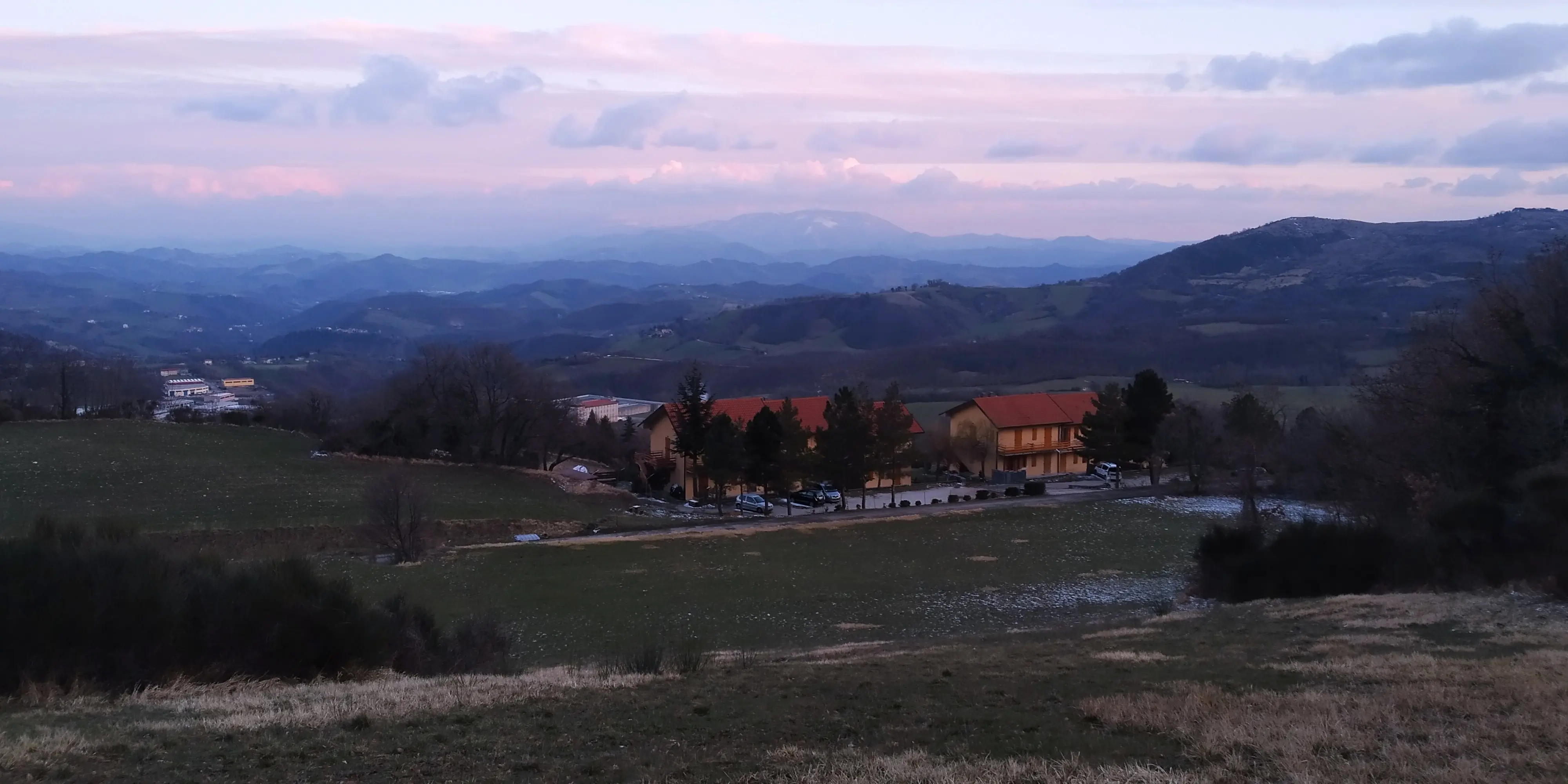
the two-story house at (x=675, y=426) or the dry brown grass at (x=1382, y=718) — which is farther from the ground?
the dry brown grass at (x=1382, y=718)

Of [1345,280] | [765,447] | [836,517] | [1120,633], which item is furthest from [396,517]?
[1345,280]

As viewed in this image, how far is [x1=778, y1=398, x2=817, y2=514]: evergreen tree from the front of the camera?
46.3 metres

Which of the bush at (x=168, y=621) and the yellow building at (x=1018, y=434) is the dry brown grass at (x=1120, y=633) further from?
the yellow building at (x=1018, y=434)

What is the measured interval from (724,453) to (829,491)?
35.2ft

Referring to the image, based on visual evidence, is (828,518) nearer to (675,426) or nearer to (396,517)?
(675,426)

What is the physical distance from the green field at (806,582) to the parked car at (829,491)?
10014 millimetres

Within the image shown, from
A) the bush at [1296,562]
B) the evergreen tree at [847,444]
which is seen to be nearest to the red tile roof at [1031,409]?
the evergreen tree at [847,444]

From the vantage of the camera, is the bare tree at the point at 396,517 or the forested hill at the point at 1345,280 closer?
the bare tree at the point at 396,517

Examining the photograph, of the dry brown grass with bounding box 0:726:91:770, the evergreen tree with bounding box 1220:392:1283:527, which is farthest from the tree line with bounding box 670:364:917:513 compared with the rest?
the dry brown grass with bounding box 0:726:91:770

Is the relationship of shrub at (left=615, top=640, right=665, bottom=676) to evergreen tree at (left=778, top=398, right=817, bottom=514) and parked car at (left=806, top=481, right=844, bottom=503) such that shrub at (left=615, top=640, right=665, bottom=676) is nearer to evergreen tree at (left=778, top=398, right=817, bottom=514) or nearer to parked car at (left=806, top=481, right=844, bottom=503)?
evergreen tree at (left=778, top=398, right=817, bottom=514)

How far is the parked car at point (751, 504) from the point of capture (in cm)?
5159

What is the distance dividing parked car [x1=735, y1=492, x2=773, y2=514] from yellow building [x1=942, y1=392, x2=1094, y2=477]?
18.3m

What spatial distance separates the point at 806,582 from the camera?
Result: 3014cm

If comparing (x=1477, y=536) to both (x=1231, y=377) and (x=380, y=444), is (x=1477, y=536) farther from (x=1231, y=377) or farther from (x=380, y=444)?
(x=1231, y=377)
